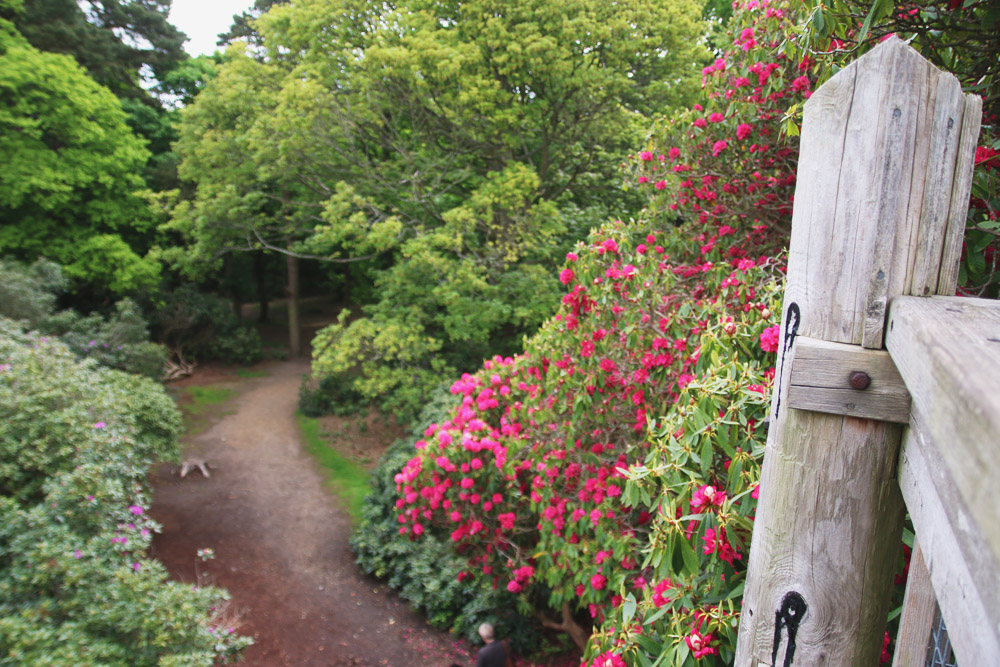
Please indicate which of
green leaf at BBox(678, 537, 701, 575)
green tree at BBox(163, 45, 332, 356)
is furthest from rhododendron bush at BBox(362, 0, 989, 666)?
green tree at BBox(163, 45, 332, 356)

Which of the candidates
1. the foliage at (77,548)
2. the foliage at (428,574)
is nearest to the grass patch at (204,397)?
the foliage at (428,574)

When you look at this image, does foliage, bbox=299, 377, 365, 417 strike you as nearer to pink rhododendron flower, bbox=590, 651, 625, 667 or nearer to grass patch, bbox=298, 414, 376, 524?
grass patch, bbox=298, 414, 376, 524

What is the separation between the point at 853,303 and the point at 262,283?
2407 centimetres

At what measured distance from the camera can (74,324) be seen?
12.4 meters

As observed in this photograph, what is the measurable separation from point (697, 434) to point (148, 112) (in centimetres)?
2090

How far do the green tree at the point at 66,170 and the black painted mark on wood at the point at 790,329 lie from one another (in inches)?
662

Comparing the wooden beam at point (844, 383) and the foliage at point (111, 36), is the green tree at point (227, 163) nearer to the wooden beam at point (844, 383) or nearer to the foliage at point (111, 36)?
the foliage at point (111, 36)

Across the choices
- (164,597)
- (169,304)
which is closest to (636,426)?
(164,597)

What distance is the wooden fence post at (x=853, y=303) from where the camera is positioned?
2.74 feet

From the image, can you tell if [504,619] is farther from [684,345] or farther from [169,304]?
[169,304]

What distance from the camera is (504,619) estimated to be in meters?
6.36

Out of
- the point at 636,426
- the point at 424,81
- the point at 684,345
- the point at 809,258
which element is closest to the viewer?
the point at 809,258

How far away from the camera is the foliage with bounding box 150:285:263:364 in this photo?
16922 mm

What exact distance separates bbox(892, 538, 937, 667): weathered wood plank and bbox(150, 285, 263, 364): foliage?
18.6 meters
